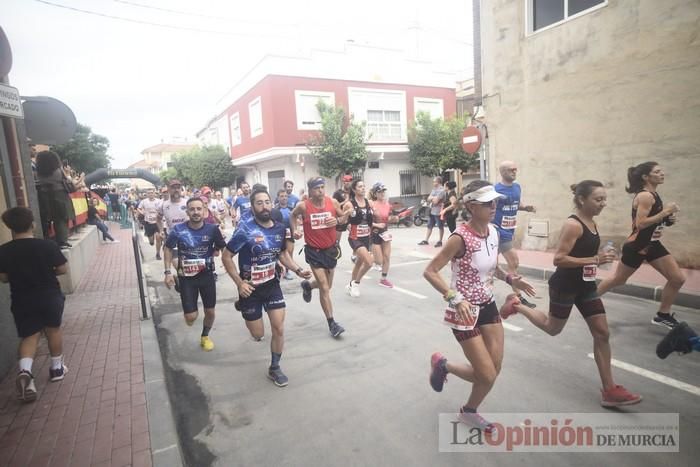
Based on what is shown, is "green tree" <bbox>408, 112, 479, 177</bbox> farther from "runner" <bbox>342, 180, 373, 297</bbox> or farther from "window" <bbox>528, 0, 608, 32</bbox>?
"runner" <bbox>342, 180, 373, 297</bbox>

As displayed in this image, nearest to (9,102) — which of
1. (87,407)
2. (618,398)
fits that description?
(87,407)

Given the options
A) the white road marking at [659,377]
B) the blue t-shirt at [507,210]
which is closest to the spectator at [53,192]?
the blue t-shirt at [507,210]

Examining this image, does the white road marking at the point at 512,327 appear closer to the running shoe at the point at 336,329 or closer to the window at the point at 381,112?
the running shoe at the point at 336,329

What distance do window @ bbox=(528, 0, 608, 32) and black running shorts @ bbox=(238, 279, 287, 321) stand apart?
8.68 meters

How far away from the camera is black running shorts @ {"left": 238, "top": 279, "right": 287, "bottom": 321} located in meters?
4.02

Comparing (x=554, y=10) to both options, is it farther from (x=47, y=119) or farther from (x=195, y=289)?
(x=47, y=119)

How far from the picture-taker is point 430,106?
82.1 feet

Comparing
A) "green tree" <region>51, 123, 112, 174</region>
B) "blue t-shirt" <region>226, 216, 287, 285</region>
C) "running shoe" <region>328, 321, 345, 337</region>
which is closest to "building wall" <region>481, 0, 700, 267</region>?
"running shoe" <region>328, 321, 345, 337</region>

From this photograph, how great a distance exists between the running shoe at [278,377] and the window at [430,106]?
71.9ft

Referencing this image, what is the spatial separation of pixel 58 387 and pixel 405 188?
21.8 meters

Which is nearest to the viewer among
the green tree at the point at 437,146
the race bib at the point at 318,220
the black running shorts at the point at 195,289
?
the black running shorts at the point at 195,289

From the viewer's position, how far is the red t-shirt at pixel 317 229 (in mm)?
5266

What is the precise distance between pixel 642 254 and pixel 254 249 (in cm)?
438
